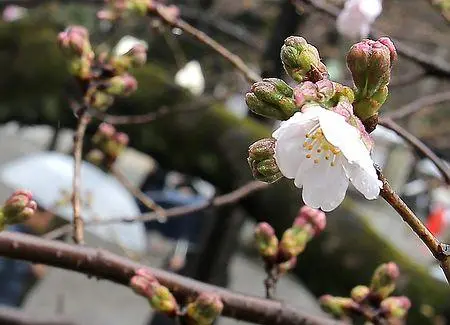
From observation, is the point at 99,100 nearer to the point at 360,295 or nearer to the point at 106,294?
the point at 360,295

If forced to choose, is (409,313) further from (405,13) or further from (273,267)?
(405,13)

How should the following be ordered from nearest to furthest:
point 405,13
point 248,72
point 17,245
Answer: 1. point 17,245
2. point 248,72
3. point 405,13

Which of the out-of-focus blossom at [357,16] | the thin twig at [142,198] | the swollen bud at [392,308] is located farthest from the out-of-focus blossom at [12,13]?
the swollen bud at [392,308]

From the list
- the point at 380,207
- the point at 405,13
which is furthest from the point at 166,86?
the point at 380,207

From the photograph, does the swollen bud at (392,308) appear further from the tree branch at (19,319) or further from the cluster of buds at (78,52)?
the tree branch at (19,319)

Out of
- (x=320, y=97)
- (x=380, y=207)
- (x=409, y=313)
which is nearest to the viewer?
(x=320, y=97)

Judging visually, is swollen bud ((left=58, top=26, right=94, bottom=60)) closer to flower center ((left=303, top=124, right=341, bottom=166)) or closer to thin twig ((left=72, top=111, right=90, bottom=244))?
thin twig ((left=72, top=111, right=90, bottom=244))

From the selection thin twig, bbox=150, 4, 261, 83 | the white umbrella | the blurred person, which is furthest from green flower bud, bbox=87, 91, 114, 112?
the blurred person
